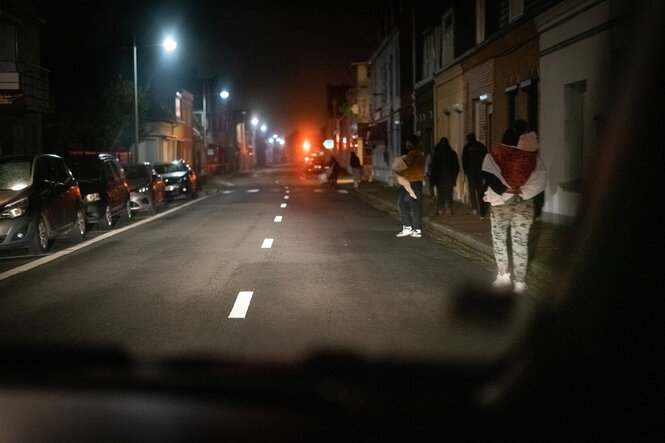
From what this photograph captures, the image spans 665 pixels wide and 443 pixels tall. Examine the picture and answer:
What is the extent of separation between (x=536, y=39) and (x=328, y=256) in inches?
362

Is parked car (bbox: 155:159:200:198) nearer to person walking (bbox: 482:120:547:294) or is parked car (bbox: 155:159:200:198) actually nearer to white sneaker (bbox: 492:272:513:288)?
white sneaker (bbox: 492:272:513:288)

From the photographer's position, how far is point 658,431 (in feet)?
15.4

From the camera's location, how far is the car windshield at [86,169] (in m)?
19.1

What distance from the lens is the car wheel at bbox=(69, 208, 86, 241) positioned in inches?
629

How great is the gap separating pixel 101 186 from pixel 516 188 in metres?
12.0

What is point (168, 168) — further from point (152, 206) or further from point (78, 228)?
point (78, 228)

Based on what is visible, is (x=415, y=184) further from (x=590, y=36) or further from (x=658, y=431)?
(x=658, y=431)

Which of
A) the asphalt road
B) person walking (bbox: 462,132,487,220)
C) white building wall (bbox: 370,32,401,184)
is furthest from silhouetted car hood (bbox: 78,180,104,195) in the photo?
white building wall (bbox: 370,32,401,184)

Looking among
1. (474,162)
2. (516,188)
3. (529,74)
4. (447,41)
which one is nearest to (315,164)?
(447,41)

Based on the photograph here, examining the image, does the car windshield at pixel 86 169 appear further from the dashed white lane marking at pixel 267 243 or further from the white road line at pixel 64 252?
the dashed white lane marking at pixel 267 243

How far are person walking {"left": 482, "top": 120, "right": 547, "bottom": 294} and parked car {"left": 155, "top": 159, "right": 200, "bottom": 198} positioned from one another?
76.9ft

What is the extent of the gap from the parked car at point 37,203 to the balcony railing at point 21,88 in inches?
549

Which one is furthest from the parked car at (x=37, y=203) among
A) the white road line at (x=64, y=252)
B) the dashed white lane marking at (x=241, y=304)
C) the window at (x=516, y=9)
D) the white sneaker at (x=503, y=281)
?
the window at (x=516, y=9)

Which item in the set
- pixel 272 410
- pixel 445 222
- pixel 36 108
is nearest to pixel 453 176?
pixel 445 222
